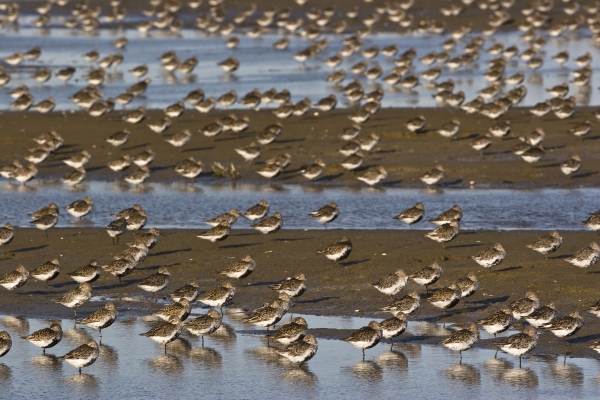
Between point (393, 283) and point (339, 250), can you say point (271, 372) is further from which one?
point (339, 250)

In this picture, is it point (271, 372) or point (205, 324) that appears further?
point (205, 324)

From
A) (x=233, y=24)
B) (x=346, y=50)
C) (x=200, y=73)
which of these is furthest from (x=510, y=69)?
(x=233, y=24)

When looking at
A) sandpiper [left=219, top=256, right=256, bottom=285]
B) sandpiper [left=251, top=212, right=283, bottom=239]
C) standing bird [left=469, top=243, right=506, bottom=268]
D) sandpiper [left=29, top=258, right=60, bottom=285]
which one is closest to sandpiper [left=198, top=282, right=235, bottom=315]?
sandpiper [left=219, top=256, right=256, bottom=285]

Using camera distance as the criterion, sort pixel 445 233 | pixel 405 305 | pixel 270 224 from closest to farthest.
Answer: pixel 405 305 < pixel 445 233 < pixel 270 224

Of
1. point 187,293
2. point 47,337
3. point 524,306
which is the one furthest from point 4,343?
point 524,306

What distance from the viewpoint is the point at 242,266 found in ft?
67.9

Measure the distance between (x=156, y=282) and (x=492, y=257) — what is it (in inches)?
237

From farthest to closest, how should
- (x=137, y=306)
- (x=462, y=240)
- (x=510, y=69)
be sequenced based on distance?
(x=510, y=69) < (x=462, y=240) < (x=137, y=306)

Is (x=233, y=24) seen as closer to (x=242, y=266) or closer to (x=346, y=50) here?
(x=346, y=50)

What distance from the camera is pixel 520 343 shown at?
54.2ft

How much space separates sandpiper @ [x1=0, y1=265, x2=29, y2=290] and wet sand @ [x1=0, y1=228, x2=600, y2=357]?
26 centimetres

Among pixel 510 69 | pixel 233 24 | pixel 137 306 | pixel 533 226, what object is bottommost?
pixel 233 24

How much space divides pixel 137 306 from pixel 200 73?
32.2m

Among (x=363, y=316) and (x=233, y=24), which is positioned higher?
(x=363, y=316)
